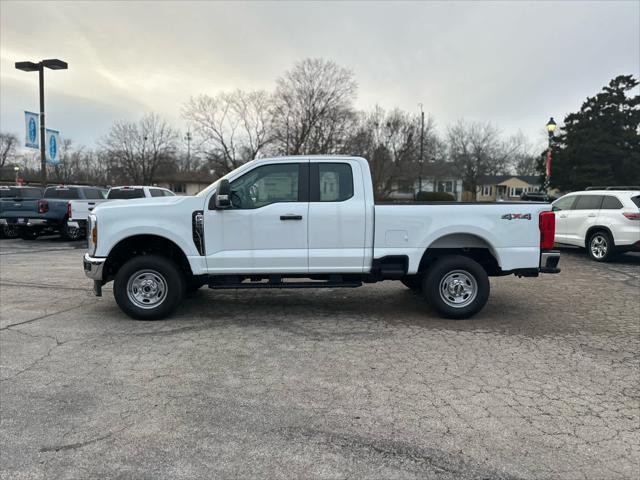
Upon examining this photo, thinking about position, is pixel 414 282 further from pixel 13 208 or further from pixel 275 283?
pixel 13 208

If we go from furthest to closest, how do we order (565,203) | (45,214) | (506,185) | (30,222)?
(506,185) → (30,222) → (45,214) → (565,203)

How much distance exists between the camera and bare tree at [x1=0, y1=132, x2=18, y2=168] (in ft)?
276

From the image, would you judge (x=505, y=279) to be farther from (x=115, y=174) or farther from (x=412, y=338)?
(x=115, y=174)

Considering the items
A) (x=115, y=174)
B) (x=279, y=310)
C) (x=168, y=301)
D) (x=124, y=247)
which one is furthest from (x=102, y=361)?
(x=115, y=174)

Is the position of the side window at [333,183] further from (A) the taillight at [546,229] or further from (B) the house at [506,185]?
(B) the house at [506,185]

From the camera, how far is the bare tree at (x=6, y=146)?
84000mm

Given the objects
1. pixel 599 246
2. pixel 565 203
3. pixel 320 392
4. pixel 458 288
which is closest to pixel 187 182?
pixel 565 203

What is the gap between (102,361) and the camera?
4484 mm

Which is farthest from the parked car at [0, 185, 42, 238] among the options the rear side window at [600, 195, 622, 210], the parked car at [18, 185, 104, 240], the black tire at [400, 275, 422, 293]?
the rear side window at [600, 195, 622, 210]

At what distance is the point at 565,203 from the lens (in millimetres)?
12438

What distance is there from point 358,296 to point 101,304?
408 cm

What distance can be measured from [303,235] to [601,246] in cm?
926

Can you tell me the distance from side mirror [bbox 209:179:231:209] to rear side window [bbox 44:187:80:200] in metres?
12.4

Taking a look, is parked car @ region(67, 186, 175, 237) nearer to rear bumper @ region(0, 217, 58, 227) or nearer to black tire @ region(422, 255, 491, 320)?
rear bumper @ region(0, 217, 58, 227)
